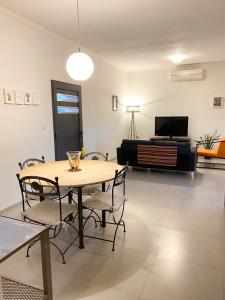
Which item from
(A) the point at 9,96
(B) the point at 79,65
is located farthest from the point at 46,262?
(A) the point at 9,96

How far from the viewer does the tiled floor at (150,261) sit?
6.09 feet

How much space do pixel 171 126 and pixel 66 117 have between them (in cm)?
394

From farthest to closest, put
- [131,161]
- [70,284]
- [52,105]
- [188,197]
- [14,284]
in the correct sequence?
1. [131,161]
2. [52,105]
3. [188,197]
4. [70,284]
5. [14,284]

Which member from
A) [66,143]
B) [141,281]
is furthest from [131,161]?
[141,281]

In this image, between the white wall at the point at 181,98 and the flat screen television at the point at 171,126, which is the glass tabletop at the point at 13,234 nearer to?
the flat screen television at the point at 171,126

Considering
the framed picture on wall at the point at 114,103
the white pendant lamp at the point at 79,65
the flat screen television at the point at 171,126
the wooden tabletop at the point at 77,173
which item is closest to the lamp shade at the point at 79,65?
the white pendant lamp at the point at 79,65

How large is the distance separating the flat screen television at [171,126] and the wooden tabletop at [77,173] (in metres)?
4.83

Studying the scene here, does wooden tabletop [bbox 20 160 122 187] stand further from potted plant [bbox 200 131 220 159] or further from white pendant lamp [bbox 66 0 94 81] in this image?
potted plant [bbox 200 131 220 159]

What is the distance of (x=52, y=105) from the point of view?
4.19 m

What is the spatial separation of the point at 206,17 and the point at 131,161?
10.3 feet

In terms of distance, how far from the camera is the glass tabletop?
1.01 m

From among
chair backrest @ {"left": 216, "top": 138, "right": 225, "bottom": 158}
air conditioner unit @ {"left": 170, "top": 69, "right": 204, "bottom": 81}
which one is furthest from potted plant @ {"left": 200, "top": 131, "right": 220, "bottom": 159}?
air conditioner unit @ {"left": 170, "top": 69, "right": 204, "bottom": 81}

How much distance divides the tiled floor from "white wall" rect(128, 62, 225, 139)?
4.24m

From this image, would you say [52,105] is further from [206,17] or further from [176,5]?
[206,17]
